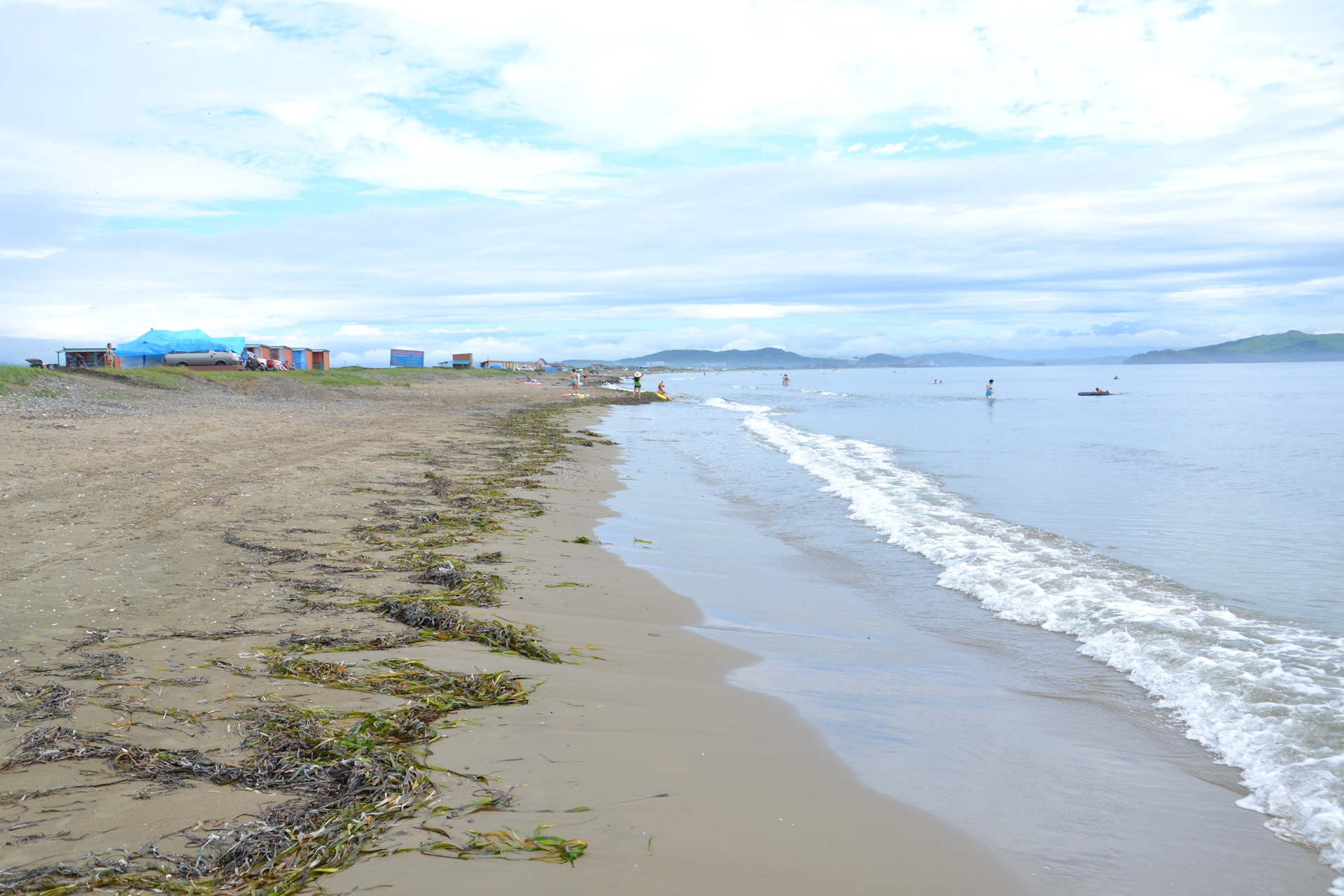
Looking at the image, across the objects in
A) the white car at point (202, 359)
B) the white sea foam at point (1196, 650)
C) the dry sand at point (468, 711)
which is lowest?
the white sea foam at point (1196, 650)

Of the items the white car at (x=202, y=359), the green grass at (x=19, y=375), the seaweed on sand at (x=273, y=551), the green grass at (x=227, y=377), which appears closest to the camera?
the seaweed on sand at (x=273, y=551)

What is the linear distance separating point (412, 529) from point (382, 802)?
21.4ft

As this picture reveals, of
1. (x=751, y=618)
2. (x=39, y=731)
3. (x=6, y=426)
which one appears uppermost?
(x=6, y=426)

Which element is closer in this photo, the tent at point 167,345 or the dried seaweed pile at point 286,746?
the dried seaweed pile at point 286,746

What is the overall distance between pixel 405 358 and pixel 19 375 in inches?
2432

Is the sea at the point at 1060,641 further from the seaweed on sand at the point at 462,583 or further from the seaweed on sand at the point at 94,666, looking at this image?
the seaweed on sand at the point at 94,666

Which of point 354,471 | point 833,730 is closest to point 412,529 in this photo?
point 354,471

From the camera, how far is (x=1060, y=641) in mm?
7016

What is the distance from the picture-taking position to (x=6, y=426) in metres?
14.8

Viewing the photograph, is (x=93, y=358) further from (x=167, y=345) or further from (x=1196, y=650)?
(x=1196, y=650)

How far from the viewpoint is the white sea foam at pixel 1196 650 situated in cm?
439

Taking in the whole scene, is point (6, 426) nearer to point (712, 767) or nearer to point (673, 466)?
point (673, 466)

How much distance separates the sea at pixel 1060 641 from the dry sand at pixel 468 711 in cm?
49

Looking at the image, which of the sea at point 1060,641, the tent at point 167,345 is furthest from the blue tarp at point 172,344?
the sea at point 1060,641
